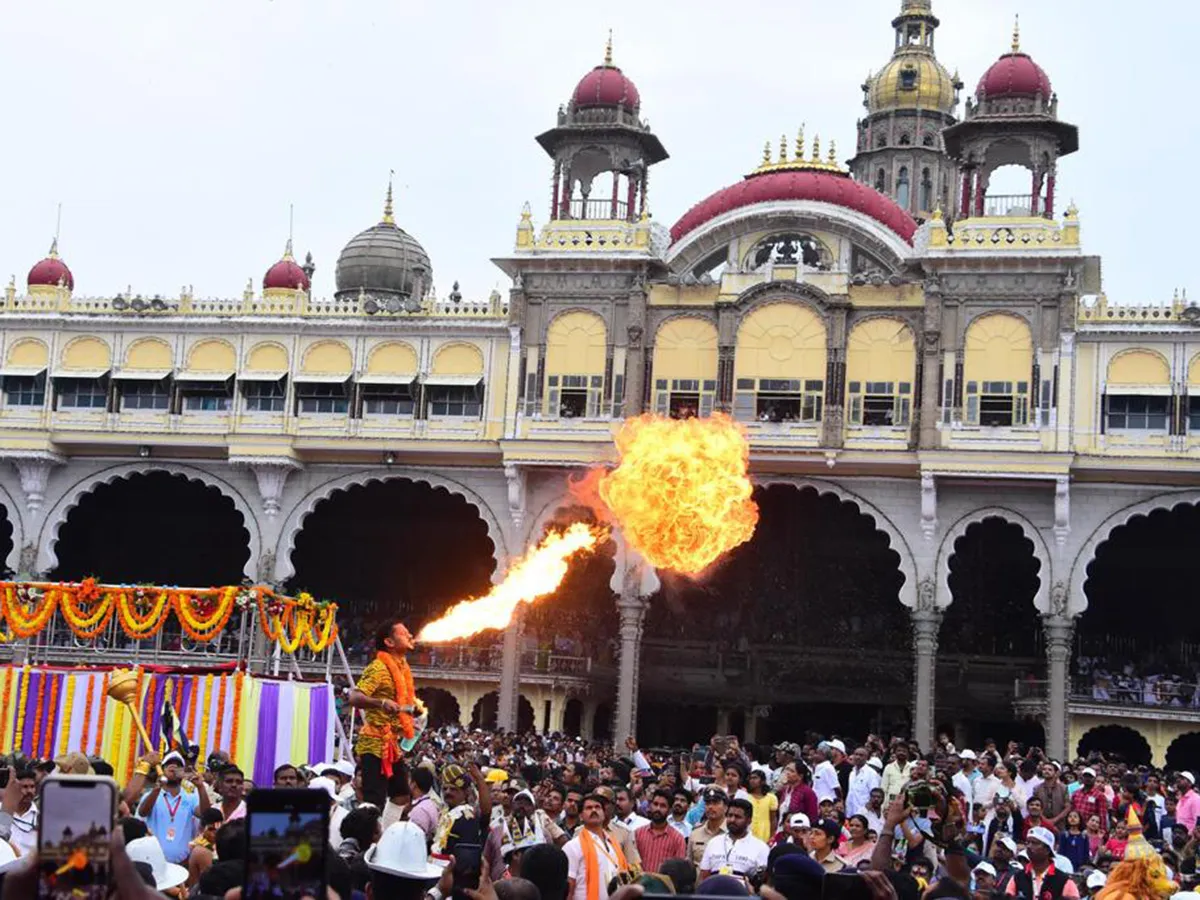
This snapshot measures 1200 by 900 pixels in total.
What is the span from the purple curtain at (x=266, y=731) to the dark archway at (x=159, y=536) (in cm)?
1585

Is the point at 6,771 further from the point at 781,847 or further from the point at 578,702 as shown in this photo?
the point at 578,702

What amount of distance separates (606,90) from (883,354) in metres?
8.10

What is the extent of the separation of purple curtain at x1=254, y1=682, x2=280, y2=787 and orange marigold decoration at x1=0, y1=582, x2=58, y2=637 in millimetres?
4224

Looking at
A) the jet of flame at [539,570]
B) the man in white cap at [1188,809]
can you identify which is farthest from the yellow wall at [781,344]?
the man in white cap at [1188,809]

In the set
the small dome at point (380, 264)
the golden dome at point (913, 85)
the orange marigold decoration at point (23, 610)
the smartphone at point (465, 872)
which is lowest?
the smartphone at point (465, 872)

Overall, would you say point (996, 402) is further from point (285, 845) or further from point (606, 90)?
point (285, 845)

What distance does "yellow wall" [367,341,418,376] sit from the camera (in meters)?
34.2

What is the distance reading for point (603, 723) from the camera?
3700 centimetres

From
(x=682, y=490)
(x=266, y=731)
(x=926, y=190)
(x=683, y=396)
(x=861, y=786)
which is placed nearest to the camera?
(x=861, y=786)

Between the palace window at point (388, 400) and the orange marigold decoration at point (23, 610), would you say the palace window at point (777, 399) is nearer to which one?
the palace window at point (388, 400)

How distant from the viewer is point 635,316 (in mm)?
32969

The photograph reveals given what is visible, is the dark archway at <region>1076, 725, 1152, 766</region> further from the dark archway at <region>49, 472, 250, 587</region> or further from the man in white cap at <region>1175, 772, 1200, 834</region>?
the dark archway at <region>49, 472, 250, 587</region>

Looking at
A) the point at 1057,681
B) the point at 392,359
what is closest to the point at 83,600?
the point at 392,359

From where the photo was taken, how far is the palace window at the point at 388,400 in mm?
34188
